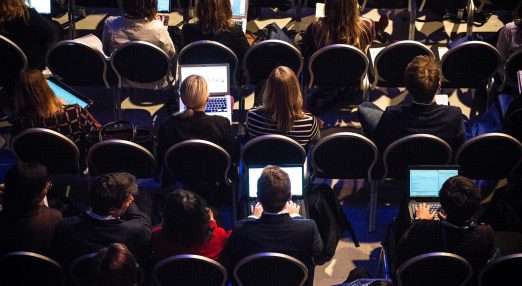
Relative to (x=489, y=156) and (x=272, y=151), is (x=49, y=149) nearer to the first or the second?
(x=272, y=151)

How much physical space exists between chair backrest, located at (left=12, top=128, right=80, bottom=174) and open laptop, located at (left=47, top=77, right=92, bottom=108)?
0.72 metres

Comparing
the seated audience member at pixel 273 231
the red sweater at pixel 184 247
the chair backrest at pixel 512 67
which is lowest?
the red sweater at pixel 184 247

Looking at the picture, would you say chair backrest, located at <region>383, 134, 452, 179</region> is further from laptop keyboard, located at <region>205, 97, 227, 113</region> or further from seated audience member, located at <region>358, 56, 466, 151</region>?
laptop keyboard, located at <region>205, 97, 227, 113</region>

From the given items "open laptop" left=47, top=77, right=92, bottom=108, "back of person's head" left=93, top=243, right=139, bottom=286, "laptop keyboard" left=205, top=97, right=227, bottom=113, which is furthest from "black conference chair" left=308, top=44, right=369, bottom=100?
"back of person's head" left=93, top=243, right=139, bottom=286

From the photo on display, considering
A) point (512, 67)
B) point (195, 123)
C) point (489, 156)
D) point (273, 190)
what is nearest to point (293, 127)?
Answer: point (195, 123)

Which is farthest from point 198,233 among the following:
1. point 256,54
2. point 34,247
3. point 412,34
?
point 412,34

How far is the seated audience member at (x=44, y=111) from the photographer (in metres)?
5.79

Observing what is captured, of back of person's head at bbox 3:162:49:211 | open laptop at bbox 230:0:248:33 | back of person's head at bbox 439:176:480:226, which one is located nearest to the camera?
back of person's head at bbox 439:176:480:226

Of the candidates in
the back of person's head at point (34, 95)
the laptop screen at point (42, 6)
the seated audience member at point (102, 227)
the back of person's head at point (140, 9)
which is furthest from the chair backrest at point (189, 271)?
the laptop screen at point (42, 6)

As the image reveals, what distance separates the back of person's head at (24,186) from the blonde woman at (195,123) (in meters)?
1.18

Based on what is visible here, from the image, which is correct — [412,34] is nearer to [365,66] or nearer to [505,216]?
[365,66]

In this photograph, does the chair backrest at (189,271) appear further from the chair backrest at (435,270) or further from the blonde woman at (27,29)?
the blonde woman at (27,29)

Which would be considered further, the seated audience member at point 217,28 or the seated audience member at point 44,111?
the seated audience member at point 217,28

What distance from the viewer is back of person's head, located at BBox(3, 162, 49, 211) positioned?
4895mm
